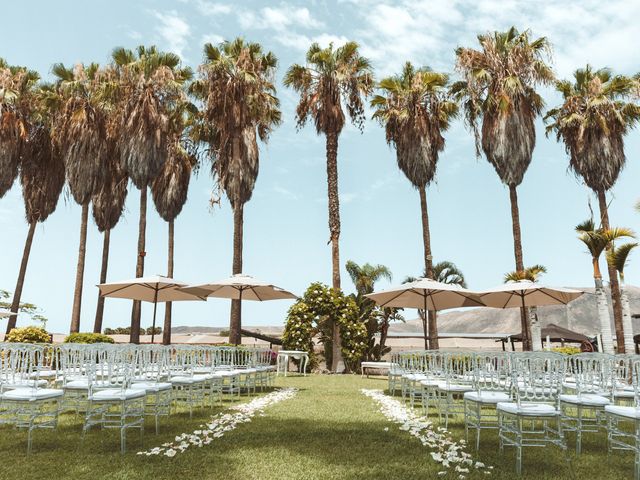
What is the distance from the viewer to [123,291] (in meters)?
14.4

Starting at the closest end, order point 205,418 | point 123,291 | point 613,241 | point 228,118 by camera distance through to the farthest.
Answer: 1. point 205,418
2. point 123,291
3. point 613,241
4. point 228,118

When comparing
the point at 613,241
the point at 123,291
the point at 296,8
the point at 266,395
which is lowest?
the point at 266,395

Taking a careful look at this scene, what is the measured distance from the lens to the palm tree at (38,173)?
944 inches

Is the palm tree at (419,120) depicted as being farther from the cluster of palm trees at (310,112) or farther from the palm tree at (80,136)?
the palm tree at (80,136)

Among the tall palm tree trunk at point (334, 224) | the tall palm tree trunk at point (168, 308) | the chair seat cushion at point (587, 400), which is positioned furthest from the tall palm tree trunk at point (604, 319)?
the tall palm tree trunk at point (168, 308)


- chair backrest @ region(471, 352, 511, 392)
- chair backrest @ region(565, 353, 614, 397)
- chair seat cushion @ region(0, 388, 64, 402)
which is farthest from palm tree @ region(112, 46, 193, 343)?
chair backrest @ region(565, 353, 614, 397)

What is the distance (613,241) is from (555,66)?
8.13 metres

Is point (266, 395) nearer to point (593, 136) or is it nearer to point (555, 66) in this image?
point (555, 66)

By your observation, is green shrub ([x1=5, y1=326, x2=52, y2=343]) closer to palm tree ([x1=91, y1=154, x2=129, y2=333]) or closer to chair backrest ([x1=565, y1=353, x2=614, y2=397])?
palm tree ([x1=91, y1=154, x2=129, y2=333])

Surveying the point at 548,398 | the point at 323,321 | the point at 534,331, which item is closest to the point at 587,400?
the point at 548,398

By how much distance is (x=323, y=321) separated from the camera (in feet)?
66.2

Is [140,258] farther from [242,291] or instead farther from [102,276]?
[242,291]

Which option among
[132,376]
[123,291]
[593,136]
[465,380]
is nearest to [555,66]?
[593,136]

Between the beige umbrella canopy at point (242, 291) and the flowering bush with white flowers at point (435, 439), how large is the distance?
559 centimetres
